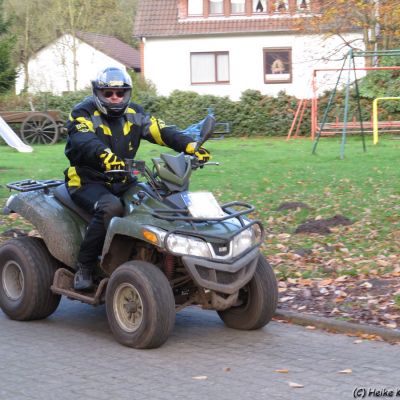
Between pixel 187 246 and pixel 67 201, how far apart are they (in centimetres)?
144

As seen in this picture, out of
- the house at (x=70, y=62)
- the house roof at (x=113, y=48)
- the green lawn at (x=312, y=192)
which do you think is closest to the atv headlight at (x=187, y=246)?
the green lawn at (x=312, y=192)

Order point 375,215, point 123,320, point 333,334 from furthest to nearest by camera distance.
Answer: point 375,215 → point 333,334 → point 123,320

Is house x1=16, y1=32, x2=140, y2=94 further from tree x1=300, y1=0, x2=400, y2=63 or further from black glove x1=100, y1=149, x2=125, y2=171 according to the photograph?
black glove x1=100, y1=149, x2=125, y2=171

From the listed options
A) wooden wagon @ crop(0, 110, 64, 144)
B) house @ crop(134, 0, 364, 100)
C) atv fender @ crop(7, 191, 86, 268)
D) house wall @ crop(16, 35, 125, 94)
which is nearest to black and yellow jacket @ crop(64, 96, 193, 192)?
atv fender @ crop(7, 191, 86, 268)

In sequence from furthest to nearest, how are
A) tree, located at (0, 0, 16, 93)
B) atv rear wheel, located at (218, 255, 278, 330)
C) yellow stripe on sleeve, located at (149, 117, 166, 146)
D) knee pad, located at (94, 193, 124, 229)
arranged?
tree, located at (0, 0, 16, 93) → yellow stripe on sleeve, located at (149, 117, 166, 146) → atv rear wheel, located at (218, 255, 278, 330) → knee pad, located at (94, 193, 124, 229)

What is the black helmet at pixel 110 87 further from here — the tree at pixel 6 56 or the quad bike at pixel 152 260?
the tree at pixel 6 56

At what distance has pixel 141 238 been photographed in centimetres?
611

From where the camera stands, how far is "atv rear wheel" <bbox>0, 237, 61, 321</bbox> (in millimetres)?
6910

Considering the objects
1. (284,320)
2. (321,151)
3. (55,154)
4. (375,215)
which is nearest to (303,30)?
(321,151)

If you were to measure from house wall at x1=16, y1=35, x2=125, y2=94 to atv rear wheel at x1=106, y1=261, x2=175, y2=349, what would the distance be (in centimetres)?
3922

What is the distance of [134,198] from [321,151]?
16.4 metres

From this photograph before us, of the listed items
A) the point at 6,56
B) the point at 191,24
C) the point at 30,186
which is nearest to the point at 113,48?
the point at 191,24

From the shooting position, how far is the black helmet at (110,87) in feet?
21.7

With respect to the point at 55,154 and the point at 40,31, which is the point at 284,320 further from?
the point at 40,31
